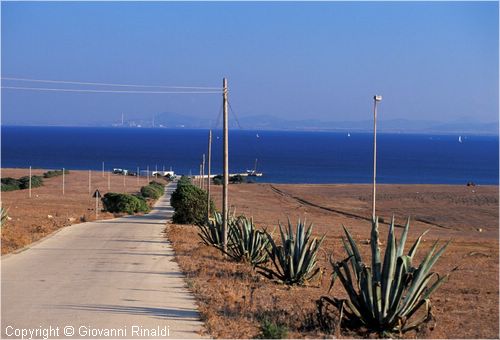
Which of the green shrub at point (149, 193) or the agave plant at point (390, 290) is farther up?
the agave plant at point (390, 290)

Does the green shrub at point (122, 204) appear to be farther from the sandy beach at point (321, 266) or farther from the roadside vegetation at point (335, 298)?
the roadside vegetation at point (335, 298)

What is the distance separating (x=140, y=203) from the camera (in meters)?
46.1

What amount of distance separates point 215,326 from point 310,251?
18.6 feet

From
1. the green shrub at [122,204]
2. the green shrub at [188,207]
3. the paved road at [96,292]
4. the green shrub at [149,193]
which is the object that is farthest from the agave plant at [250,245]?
the green shrub at [149,193]

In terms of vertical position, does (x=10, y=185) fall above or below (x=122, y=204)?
above

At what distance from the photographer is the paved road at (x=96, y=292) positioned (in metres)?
9.55

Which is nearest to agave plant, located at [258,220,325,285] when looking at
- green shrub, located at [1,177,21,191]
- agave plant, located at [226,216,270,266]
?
agave plant, located at [226,216,270,266]

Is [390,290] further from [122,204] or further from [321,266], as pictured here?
[122,204]

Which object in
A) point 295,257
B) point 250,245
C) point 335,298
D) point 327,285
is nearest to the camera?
point 335,298

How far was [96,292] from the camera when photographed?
1220 centimetres

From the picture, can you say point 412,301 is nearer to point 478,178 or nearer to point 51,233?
point 51,233

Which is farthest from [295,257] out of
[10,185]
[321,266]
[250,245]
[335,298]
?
[10,185]

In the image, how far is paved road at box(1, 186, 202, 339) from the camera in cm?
955

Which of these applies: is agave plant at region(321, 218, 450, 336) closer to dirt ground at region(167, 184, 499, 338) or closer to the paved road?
dirt ground at region(167, 184, 499, 338)
